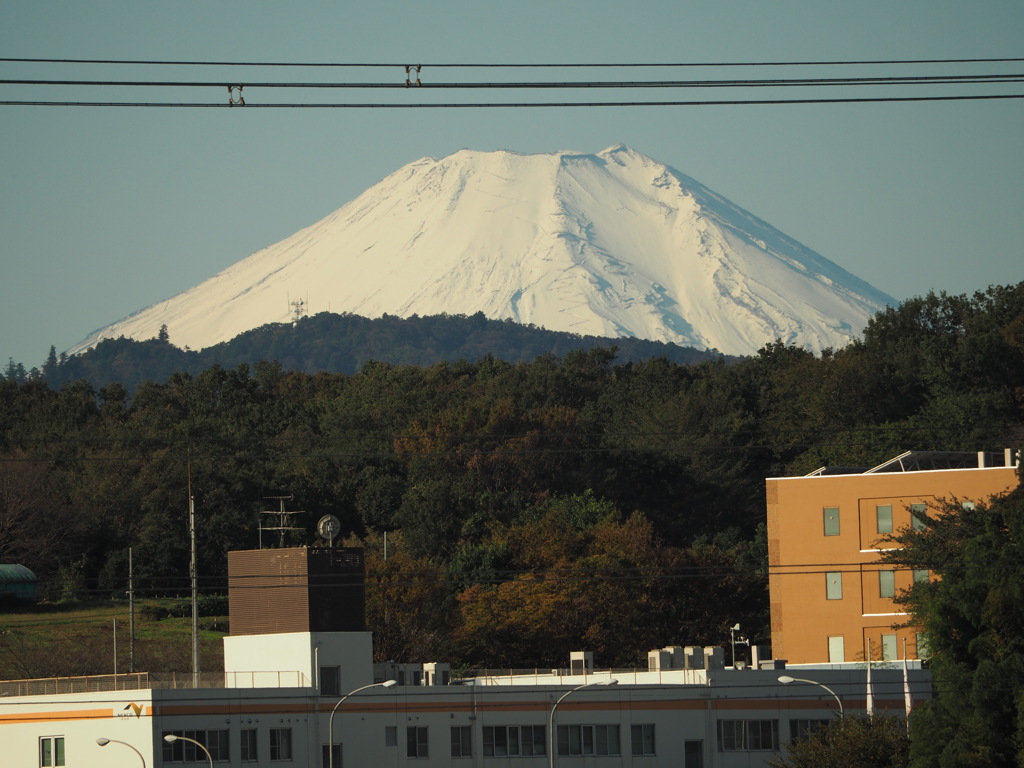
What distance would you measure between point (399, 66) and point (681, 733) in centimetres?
4242

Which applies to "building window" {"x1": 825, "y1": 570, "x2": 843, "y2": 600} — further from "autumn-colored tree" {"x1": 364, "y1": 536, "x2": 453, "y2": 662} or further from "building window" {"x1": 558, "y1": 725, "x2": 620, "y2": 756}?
"building window" {"x1": 558, "y1": 725, "x2": 620, "y2": 756}

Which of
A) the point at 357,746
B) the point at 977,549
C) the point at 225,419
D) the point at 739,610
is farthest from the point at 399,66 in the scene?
the point at 225,419

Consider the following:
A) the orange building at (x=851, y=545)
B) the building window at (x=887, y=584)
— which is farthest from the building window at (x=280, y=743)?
the building window at (x=887, y=584)

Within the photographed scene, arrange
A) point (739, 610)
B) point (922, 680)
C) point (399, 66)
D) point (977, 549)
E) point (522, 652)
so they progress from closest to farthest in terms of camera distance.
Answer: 1. point (399, 66)
2. point (977, 549)
3. point (922, 680)
4. point (522, 652)
5. point (739, 610)

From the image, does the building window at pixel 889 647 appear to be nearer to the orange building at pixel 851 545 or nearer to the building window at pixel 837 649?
the orange building at pixel 851 545

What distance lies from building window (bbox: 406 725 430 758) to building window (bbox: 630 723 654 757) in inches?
306

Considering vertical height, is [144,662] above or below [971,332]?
below

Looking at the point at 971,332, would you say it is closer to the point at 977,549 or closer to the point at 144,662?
the point at 144,662

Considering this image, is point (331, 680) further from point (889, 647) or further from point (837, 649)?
point (889, 647)

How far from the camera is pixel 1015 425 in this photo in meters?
119

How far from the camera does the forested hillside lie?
9769cm

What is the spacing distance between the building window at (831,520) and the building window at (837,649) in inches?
217

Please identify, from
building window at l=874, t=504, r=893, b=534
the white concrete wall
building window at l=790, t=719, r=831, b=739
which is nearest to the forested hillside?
building window at l=874, t=504, r=893, b=534

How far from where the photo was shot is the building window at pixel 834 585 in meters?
88.4
